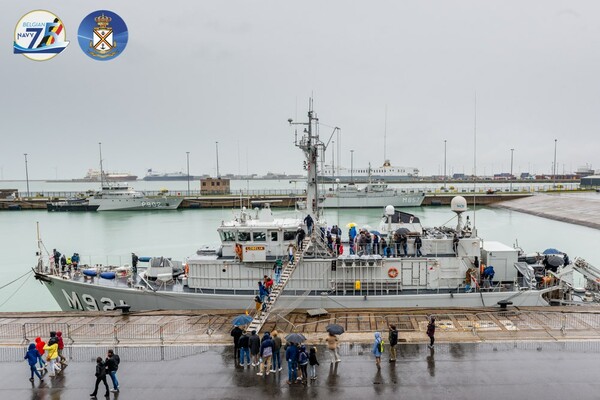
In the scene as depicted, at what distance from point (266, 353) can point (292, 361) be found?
2.61ft

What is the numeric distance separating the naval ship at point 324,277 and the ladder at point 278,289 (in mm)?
77

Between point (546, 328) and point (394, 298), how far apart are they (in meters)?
6.00

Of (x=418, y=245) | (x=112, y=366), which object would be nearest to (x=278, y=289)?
(x=112, y=366)

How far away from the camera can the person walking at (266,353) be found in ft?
36.3

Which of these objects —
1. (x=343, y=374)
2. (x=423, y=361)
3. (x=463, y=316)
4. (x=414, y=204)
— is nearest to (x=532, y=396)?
(x=423, y=361)

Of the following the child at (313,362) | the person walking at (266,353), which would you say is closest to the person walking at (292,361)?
the child at (313,362)

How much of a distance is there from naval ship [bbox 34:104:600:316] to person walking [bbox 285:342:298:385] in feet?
22.7

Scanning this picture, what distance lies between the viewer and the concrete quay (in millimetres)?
65312

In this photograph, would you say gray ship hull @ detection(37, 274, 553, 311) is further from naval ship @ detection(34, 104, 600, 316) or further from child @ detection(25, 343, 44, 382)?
child @ detection(25, 343, 44, 382)

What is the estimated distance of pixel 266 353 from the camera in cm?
1105

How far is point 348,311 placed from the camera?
16688mm

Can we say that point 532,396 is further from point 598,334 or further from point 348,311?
point 348,311

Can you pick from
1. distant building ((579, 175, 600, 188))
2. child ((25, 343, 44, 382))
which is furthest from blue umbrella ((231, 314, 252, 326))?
distant building ((579, 175, 600, 188))

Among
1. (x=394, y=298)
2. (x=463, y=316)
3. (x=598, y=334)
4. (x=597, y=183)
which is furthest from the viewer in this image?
(x=597, y=183)
